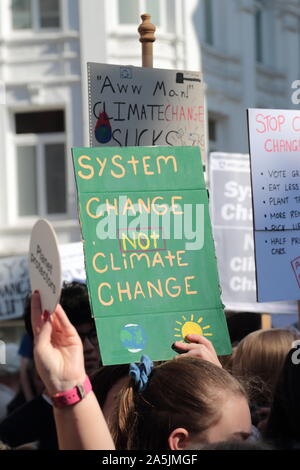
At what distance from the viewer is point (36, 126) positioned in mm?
14656

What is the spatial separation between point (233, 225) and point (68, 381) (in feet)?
13.6

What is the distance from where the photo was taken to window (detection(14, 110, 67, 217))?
14.6 metres

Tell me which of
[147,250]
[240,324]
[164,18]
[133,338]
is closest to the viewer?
[133,338]

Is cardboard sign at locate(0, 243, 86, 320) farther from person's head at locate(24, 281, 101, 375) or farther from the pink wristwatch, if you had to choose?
the pink wristwatch

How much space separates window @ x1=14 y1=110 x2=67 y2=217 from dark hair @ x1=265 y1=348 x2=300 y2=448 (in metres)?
11.2

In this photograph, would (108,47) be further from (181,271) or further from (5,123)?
(181,271)

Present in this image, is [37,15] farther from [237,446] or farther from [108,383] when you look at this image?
[237,446]

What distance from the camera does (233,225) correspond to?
6.50m

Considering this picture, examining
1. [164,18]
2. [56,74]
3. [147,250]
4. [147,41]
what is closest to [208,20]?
[164,18]

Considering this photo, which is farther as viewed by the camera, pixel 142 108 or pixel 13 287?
pixel 13 287

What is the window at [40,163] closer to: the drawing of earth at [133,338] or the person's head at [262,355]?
the person's head at [262,355]

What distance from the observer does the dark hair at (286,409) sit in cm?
328

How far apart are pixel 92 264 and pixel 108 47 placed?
11252 millimetres

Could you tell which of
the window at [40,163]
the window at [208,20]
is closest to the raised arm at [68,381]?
the window at [40,163]
